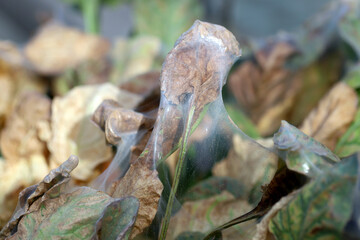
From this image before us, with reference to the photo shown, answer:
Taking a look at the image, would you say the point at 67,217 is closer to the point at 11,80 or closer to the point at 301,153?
the point at 301,153

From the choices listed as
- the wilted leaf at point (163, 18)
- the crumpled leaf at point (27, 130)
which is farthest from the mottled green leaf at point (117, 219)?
the wilted leaf at point (163, 18)

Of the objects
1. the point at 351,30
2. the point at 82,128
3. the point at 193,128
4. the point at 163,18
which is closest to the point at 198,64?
the point at 193,128

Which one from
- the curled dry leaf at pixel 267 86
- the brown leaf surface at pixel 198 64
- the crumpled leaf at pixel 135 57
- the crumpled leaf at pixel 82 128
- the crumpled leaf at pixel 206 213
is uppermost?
the brown leaf surface at pixel 198 64

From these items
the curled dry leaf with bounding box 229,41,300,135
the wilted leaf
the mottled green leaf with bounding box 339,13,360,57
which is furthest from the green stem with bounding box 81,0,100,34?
the mottled green leaf with bounding box 339,13,360,57

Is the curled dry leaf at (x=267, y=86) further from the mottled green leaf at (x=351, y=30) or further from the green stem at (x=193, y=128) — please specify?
the green stem at (x=193, y=128)

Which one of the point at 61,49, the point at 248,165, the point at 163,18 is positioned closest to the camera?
the point at 248,165

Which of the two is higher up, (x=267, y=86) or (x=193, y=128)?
(x=193, y=128)

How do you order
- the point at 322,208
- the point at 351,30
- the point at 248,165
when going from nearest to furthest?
the point at 322,208, the point at 248,165, the point at 351,30
